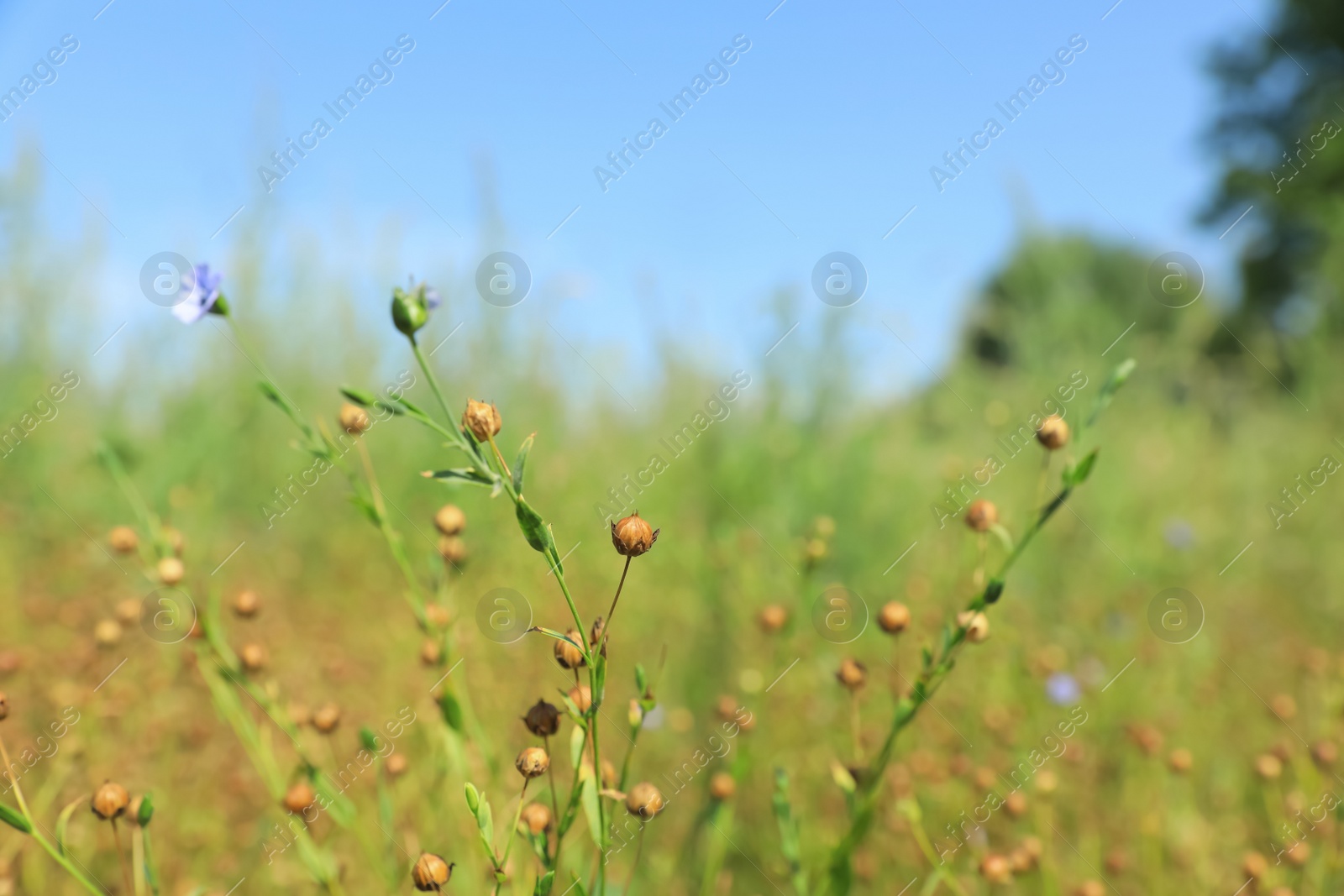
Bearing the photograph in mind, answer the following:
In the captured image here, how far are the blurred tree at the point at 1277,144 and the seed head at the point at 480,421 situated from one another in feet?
38.2

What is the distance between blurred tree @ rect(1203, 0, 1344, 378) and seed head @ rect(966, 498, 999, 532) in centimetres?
1119

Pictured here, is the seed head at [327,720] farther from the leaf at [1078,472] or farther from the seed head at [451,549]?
the leaf at [1078,472]

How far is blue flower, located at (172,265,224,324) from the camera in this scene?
2.43 ft

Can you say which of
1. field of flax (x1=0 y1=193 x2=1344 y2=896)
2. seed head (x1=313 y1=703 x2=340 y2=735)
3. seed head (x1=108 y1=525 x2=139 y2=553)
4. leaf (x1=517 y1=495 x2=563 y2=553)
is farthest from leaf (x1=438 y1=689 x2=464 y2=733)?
seed head (x1=108 y1=525 x2=139 y2=553)

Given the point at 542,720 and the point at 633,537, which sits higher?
the point at 633,537

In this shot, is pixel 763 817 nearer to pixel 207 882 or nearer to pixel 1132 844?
pixel 1132 844

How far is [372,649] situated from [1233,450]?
194 inches

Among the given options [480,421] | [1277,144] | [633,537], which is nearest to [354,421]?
[480,421]

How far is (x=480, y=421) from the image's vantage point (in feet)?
1.83

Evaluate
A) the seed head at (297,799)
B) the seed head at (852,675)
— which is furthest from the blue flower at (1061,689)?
the seed head at (297,799)

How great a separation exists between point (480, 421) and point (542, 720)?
24 cm

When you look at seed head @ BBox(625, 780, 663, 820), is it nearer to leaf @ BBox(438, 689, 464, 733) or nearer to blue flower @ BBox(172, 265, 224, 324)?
leaf @ BBox(438, 689, 464, 733)

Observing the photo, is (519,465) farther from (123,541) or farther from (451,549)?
(123,541)

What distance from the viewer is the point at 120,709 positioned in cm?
158
